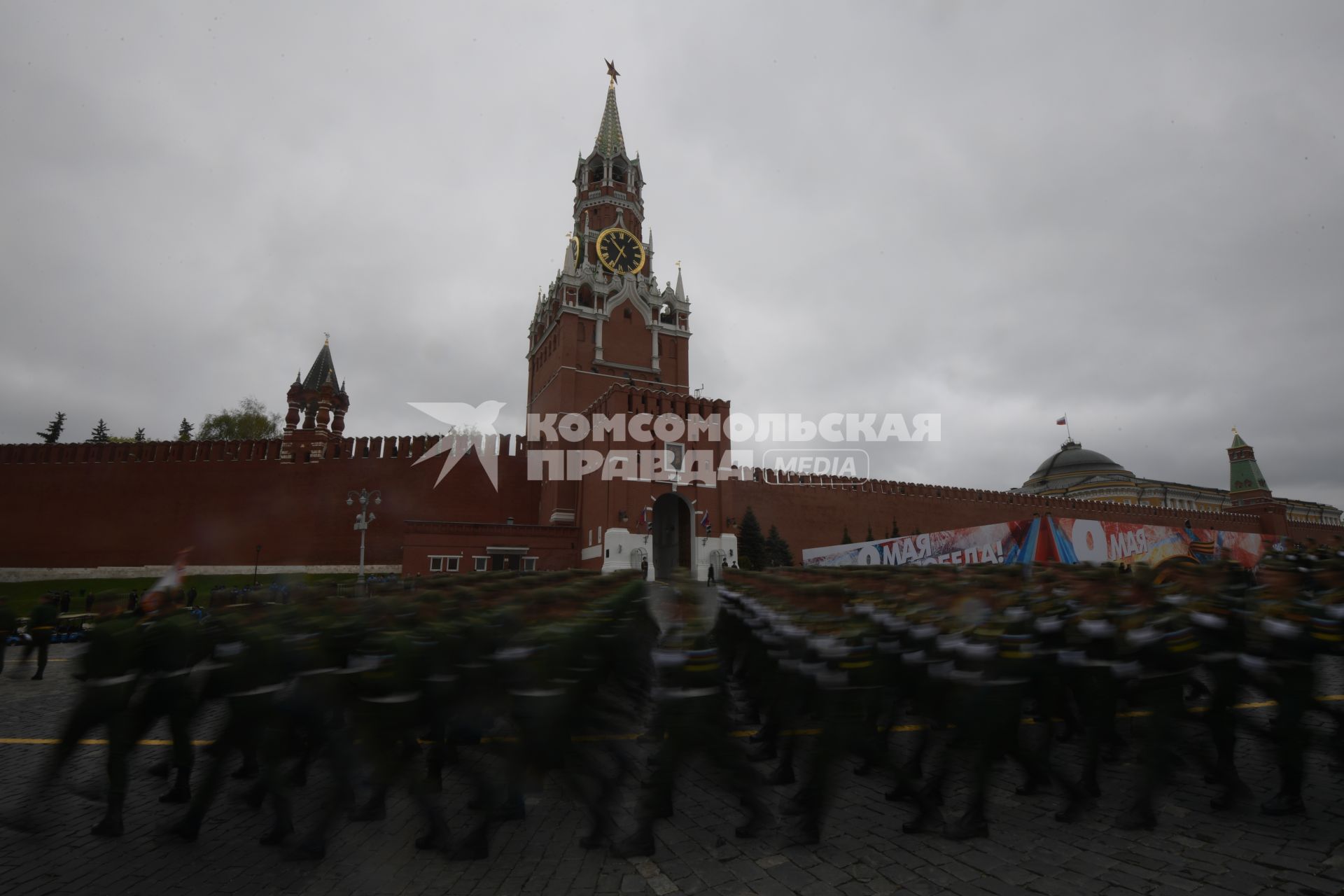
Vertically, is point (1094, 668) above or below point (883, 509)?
below

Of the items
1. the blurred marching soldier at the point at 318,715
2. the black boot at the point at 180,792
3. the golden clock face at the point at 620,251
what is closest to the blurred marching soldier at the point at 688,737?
the blurred marching soldier at the point at 318,715

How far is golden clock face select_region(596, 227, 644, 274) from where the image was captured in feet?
121

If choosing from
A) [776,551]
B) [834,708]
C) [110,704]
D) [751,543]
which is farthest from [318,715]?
[776,551]

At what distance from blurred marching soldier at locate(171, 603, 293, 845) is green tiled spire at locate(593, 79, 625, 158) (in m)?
41.0

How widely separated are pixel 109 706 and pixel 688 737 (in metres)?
3.69

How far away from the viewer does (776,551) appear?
28.6 meters

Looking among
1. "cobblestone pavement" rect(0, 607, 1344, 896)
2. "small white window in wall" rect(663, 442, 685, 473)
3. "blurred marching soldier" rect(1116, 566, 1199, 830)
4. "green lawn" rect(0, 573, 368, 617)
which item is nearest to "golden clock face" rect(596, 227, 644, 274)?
"small white window in wall" rect(663, 442, 685, 473)

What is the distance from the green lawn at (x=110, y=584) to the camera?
73.7ft

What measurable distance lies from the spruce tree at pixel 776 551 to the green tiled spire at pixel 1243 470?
1758 inches

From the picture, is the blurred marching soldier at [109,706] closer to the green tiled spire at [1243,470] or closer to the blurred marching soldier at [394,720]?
the blurred marching soldier at [394,720]

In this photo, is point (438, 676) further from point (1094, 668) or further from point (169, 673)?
point (1094, 668)

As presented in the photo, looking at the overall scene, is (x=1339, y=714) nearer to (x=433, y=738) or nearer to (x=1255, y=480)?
(x=433, y=738)

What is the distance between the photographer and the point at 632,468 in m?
25.2

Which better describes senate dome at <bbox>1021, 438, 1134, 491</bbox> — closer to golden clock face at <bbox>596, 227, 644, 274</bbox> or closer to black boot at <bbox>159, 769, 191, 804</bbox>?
golden clock face at <bbox>596, 227, 644, 274</bbox>
